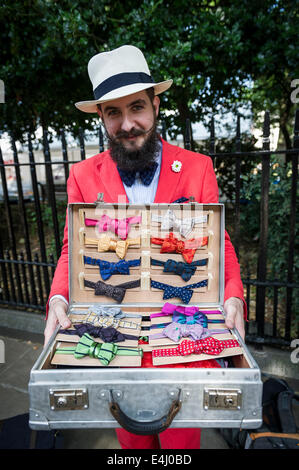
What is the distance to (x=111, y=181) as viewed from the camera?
1.81 meters

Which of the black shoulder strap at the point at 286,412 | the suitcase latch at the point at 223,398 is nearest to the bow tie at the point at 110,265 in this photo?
the suitcase latch at the point at 223,398

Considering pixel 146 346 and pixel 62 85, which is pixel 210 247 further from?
pixel 62 85

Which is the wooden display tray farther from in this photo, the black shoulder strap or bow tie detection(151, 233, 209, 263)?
the black shoulder strap

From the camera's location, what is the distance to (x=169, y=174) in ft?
5.85

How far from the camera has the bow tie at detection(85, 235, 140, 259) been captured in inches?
64.7

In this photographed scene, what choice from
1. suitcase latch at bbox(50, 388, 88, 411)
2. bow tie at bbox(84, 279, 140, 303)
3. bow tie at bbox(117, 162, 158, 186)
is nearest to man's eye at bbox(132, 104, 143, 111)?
bow tie at bbox(117, 162, 158, 186)

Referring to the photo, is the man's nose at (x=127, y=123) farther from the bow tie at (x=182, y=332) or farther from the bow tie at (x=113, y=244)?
the bow tie at (x=182, y=332)

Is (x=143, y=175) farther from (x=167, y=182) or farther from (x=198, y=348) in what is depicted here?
(x=198, y=348)

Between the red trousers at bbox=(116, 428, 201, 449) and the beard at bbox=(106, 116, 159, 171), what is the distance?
1598mm

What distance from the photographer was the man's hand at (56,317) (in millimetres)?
1492

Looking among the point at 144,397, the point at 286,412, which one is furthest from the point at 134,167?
the point at 286,412

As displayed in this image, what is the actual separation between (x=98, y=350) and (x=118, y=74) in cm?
150
